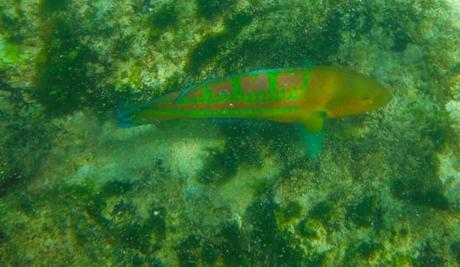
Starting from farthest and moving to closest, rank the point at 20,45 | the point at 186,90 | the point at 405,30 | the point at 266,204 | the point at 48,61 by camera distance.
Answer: the point at 20,45
the point at 48,61
the point at 405,30
the point at 266,204
the point at 186,90

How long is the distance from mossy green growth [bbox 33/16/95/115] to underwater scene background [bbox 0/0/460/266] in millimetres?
15

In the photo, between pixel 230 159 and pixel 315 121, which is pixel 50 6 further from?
pixel 315 121

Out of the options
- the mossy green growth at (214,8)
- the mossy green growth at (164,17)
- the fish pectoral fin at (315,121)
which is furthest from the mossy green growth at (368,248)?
the mossy green growth at (164,17)

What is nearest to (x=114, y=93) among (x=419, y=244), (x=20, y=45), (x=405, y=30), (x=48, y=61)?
(x=48, y=61)

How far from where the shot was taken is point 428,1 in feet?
11.7

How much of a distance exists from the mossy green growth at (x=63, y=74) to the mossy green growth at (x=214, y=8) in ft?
4.25

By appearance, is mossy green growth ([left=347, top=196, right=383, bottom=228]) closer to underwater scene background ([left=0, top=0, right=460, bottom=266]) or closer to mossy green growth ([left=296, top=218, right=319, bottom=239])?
underwater scene background ([left=0, top=0, right=460, bottom=266])

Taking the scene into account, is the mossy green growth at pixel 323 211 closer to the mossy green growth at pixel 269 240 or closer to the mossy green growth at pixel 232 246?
the mossy green growth at pixel 269 240

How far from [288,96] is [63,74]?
240 centimetres

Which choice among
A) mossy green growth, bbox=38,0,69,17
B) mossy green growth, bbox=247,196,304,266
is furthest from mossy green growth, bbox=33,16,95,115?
mossy green growth, bbox=247,196,304,266

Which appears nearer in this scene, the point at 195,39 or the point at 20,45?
the point at 195,39

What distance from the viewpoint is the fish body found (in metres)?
3.04

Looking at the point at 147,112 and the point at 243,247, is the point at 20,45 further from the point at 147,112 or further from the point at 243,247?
the point at 243,247

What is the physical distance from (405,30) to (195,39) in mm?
2160
